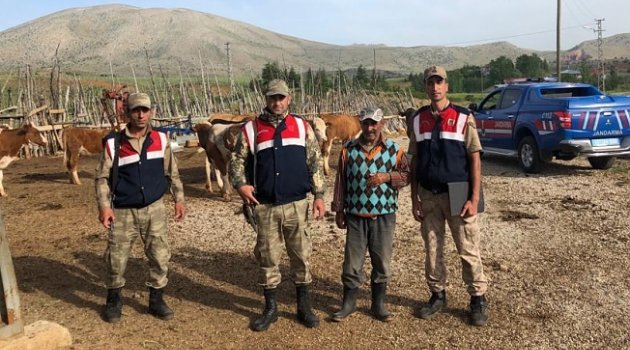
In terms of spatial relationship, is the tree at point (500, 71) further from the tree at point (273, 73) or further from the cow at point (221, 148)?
the cow at point (221, 148)

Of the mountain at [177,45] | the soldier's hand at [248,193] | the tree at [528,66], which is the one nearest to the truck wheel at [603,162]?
the soldier's hand at [248,193]

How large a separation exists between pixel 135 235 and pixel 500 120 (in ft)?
28.7

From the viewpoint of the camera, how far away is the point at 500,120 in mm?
11258

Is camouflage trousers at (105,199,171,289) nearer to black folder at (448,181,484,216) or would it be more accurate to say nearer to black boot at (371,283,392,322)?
black boot at (371,283,392,322)

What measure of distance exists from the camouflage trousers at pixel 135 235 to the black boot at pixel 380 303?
1682 mm

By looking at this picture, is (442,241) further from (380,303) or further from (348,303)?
(348,303)

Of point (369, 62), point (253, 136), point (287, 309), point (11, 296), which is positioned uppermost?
point (369, 62)

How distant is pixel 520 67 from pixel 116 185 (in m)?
51.7

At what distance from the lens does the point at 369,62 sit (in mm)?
119188

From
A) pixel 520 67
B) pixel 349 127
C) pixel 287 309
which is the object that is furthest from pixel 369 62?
pixel 287 309

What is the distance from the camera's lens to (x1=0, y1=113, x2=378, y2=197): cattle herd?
357 inches

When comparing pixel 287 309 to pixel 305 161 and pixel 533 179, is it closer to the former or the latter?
pixel 305 161

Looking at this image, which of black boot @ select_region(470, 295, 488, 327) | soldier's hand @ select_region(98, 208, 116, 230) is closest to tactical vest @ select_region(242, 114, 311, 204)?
soldier's hand @ select_region(98, 208, 116, 230)

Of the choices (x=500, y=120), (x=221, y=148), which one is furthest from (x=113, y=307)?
(x=500, y=120)
